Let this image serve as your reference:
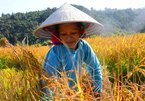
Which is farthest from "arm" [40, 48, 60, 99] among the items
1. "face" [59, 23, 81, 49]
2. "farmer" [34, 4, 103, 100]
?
"face" [59, 23, 81, 49]

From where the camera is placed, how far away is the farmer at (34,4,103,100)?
2154 mm

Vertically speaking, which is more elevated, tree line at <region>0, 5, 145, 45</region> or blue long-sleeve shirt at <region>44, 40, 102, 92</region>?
blue long-sleeve shirt at <region>44, 40, 102, 92</region>

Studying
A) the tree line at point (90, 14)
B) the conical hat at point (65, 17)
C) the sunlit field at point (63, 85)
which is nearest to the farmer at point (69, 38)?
the conical hat at point (65, 17)

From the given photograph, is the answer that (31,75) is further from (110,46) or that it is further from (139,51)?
(110,46)

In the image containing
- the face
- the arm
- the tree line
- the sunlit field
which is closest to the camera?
the sunlit field

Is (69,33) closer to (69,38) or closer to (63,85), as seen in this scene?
(69,38)

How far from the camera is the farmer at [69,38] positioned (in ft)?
7.07

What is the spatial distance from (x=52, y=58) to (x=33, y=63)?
1.17 feet

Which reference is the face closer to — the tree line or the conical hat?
the conical hat

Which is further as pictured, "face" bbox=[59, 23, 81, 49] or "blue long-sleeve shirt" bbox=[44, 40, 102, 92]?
"face" bbox=[59, 23, 81, 49]

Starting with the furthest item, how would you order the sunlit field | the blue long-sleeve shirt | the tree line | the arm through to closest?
the tree line → the blue long-sleeve shirt → the arm → the sunlit field

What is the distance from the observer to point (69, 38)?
7.72 ft

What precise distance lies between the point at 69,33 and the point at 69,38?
50mm

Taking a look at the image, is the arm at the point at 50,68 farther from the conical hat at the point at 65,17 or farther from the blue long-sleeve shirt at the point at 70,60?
the conical hat at the point at 65,17
